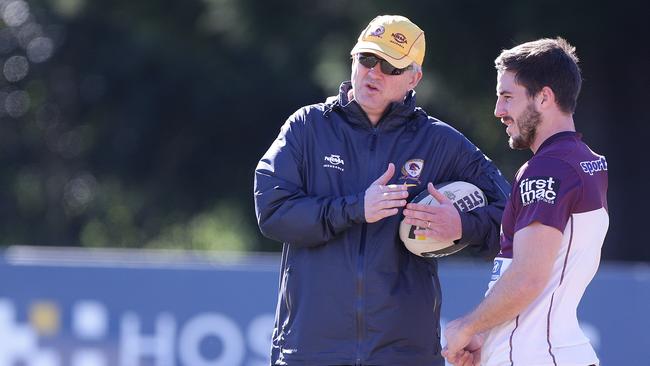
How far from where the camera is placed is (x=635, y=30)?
1322cm

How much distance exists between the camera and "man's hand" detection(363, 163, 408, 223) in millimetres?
3771

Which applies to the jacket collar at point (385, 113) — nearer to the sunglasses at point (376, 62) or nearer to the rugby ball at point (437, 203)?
the sunglasses at point (376, 62)

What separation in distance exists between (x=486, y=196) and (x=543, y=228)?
2.53 ft

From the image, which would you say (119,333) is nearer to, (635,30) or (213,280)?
(213,280)

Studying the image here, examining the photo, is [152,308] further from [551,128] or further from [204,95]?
[204,95]

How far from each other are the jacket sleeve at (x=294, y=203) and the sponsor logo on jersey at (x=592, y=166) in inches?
30.4

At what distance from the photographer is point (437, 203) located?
3.91 metres

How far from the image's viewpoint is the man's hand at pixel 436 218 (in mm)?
3859

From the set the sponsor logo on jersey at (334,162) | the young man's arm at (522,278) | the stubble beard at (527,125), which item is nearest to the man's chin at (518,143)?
the stubble beard at (527,125)

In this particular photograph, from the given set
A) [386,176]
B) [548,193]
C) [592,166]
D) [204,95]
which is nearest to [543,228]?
[548,193]

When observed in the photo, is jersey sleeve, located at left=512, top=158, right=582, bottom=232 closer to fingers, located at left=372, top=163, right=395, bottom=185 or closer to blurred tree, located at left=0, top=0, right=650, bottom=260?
fingers, located at left=372, top=163, right=395, bottom=185

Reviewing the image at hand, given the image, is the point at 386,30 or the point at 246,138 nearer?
the point at 386,30

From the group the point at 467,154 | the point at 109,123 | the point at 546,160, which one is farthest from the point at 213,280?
the point at 109,123

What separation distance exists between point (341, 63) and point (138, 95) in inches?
298
